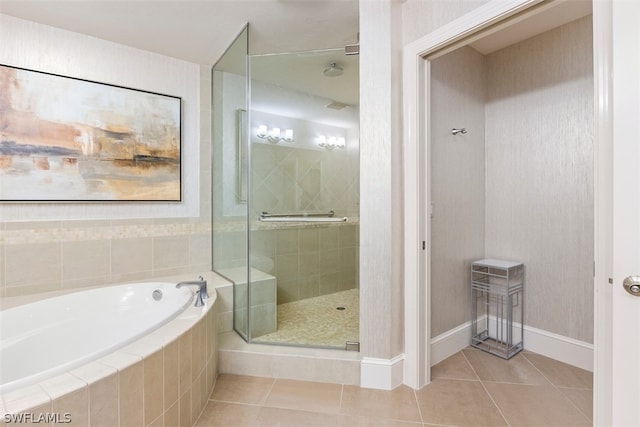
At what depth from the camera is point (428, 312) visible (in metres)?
1.98

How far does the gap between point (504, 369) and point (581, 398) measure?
421 mm

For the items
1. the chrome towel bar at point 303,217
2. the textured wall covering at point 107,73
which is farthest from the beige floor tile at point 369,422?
the textured wall covering at point 107,73

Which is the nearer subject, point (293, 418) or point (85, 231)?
point (293, 418)

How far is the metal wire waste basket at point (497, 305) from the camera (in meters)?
2.42

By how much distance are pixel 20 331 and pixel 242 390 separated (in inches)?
54.2

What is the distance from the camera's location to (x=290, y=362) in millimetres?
2031

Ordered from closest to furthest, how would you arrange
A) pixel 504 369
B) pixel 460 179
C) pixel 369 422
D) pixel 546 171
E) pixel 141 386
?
pixel 141 386
pixel 369 422
pixel 504 369
pixel 546 171
pixel 460 179

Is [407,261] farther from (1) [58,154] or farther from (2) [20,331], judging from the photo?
(1) [58,154]

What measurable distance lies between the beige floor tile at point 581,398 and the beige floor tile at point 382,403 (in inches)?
35.7

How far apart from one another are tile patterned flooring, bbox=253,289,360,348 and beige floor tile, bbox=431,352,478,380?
0.62 meters

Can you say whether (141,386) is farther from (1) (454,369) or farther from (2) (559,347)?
(2) (559,347)

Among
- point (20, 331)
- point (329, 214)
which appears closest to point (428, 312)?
point (329, 214)
